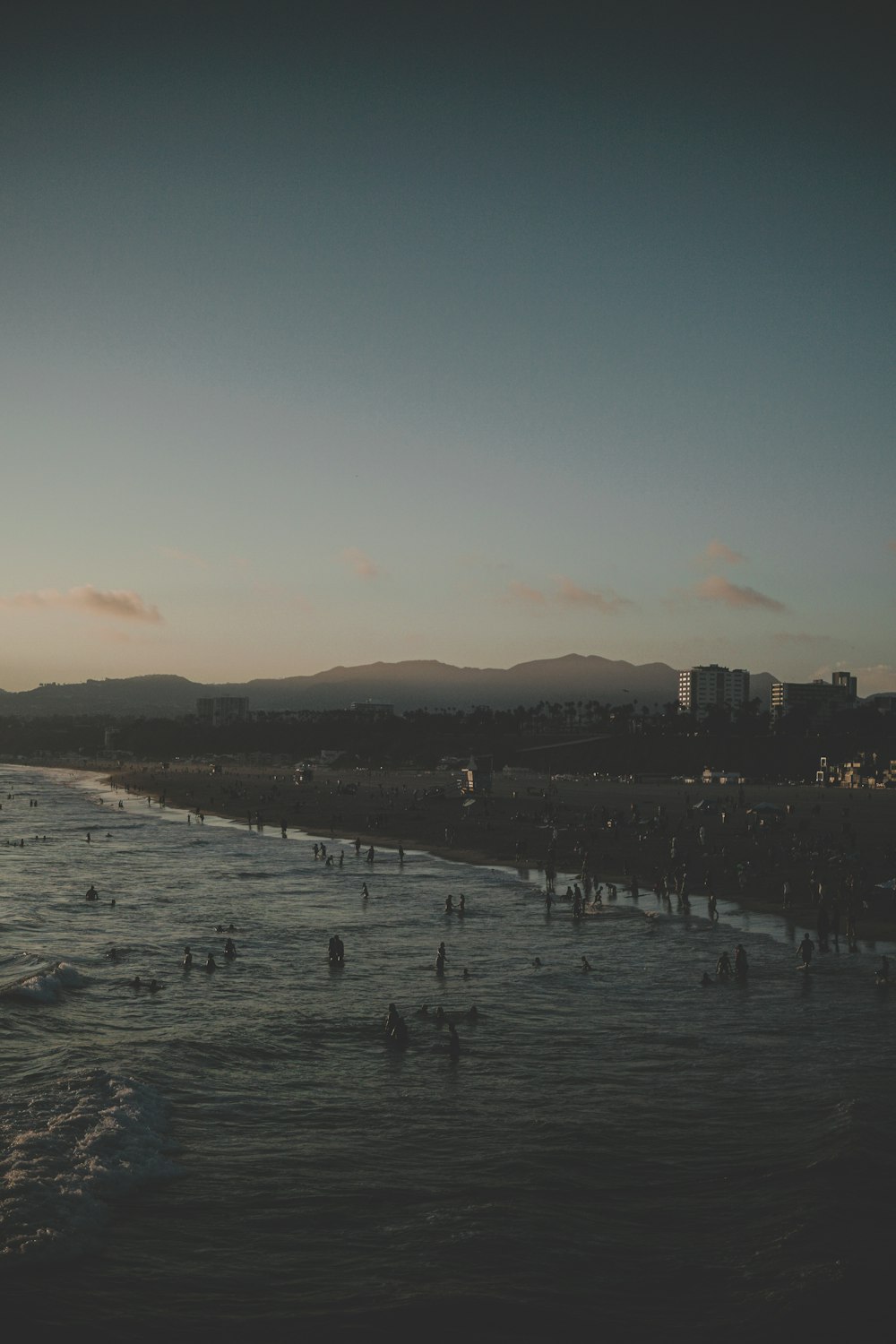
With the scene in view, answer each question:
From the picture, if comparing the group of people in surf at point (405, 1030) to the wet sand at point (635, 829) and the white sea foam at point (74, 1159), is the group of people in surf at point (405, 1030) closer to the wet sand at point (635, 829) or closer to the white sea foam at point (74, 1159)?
the white sea foam at point (74, 1159)

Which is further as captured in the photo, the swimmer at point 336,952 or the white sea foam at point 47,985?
the swimmer at point 336,952

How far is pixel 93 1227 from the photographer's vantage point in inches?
489

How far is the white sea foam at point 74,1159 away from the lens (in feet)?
40.4

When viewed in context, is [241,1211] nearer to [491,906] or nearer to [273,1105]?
[273,1105]

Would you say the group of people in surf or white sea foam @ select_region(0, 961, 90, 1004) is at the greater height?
the group of people in surf

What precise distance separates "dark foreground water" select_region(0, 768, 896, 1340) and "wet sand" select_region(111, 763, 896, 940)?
9.94m

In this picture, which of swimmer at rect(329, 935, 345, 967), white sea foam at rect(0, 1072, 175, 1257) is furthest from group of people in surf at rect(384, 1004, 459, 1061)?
swimmer at rect(329, 935, 345, 967)

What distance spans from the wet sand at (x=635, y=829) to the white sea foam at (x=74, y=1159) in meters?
22.1

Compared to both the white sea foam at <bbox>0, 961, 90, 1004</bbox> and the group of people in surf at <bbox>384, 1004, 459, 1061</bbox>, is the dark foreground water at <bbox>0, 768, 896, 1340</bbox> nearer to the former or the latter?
the white sea foam at <bbox>0, 961, 90, 1004</bbox>

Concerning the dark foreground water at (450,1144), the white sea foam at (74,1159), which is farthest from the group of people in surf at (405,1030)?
the white sea foam at (74,1159)

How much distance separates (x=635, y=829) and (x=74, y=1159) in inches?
1789

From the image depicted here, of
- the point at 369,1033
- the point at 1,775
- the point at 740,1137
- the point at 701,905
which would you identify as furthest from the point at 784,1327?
the point at 1,775

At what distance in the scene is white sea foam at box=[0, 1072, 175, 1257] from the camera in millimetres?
12312

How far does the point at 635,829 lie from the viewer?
2237 inches
